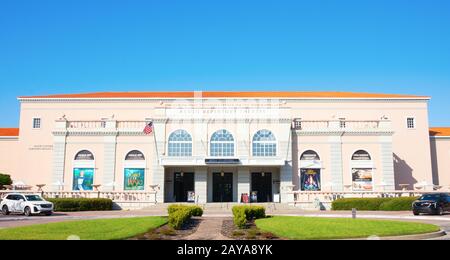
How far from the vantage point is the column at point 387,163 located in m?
43.4

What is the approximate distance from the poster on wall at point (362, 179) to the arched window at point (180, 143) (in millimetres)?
16648

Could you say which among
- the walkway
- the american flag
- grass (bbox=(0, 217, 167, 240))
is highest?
the american flag

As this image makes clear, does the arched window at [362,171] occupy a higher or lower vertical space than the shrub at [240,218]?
higher

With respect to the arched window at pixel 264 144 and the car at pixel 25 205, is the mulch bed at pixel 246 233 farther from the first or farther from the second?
the arched window at pixel 264 144

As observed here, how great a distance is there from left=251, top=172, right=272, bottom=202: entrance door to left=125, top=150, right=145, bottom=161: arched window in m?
11.5

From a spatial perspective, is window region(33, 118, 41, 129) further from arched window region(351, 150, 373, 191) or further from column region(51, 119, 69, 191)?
arched window region(351, 150, 373, 191)

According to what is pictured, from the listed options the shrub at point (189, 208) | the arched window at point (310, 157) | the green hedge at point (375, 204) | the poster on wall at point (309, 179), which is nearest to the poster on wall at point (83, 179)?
the poster on wall at point (309, 179)

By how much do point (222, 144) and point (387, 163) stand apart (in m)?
16.7

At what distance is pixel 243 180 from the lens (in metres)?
43.2

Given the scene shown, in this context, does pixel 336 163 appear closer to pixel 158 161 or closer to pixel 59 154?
pixel 158 161

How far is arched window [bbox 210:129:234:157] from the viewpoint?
43.3 m

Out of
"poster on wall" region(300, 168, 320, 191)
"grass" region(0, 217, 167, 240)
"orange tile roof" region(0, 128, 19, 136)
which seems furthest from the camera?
"orange tile roof" region(0, 128, 19, 136)

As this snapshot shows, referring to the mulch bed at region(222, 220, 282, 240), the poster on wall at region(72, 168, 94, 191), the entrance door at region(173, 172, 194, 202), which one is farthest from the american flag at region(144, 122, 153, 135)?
the mulch bed at region(222, 220, 282, 240)
